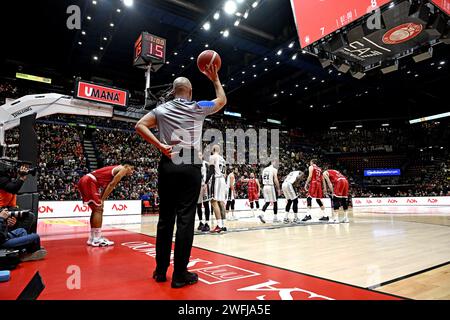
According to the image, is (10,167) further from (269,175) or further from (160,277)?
(269,175)

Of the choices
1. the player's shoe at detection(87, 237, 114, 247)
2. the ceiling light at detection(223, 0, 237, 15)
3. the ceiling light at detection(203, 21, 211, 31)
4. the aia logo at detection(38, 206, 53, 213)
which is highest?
the ceiling light at detection(203, 21, 211, 31)

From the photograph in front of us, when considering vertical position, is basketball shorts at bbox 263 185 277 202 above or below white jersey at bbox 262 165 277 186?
below

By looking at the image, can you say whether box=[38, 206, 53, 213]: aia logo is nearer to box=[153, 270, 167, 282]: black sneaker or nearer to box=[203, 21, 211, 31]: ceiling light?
box=[153, 270, 167, 282]: black sneaker

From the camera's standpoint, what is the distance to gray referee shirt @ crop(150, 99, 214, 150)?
8.57 ft

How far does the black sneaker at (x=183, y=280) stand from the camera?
2408 millimetres

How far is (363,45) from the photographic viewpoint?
242 inches

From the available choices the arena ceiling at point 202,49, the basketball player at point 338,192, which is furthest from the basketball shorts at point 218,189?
the arena ceiling at point 202,49

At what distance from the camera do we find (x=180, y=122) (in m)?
2.63

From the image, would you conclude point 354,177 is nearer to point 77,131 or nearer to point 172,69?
point 172,69

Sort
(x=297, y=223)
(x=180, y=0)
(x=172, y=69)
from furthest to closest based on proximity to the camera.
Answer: (x=172, y=69) < (x=180, y=0) < (x=297, y=223)

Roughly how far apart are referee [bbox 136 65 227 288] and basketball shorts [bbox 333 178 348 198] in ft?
22.9

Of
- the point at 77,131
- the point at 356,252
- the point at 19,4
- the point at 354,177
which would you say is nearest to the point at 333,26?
the point at 356,252

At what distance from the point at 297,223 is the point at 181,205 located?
632cm

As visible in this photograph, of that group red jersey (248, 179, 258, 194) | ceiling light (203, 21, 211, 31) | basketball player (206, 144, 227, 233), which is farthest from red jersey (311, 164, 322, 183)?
ceiling light (203, 21, 211, 31)
